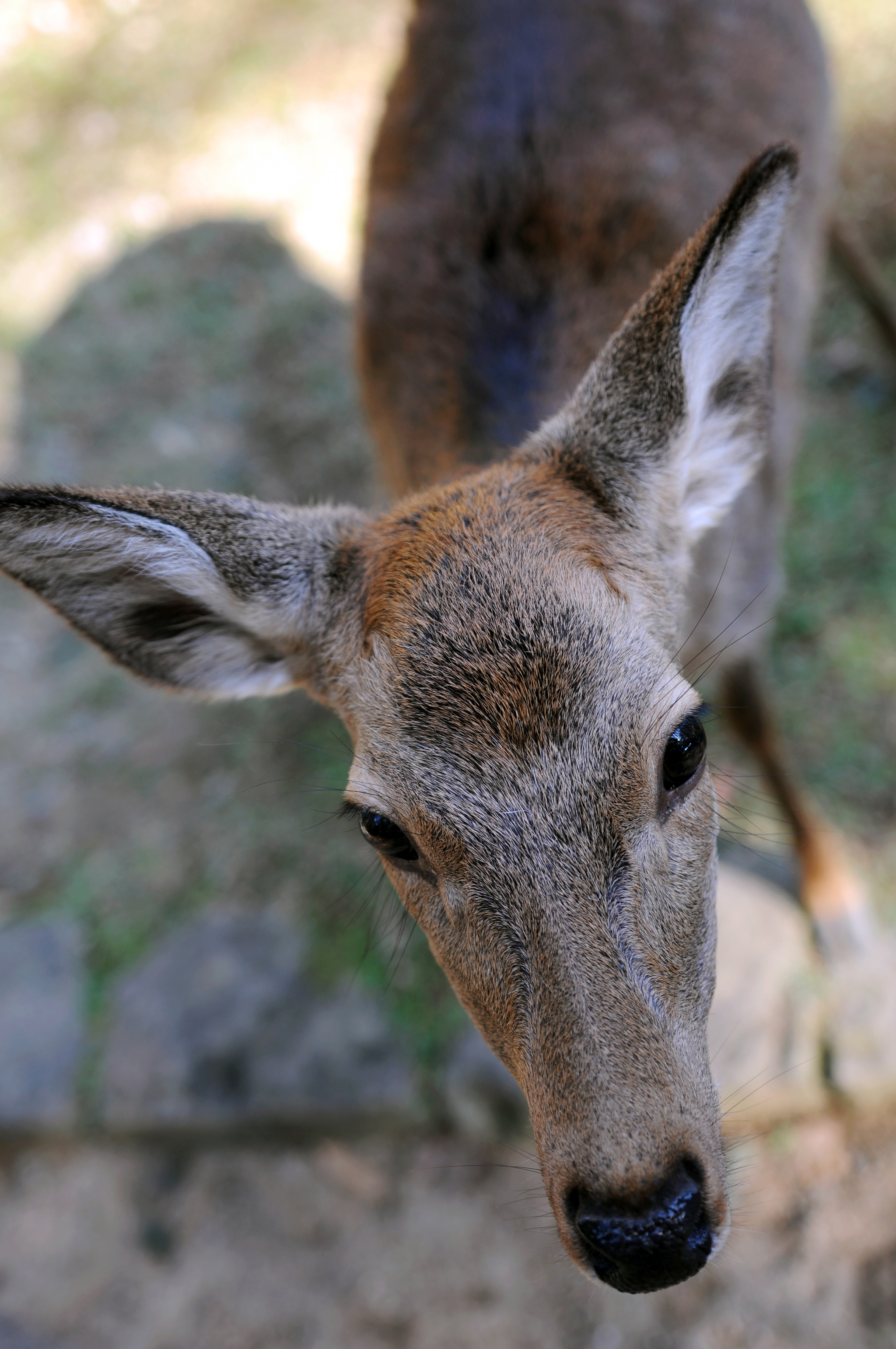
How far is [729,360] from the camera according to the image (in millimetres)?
2521

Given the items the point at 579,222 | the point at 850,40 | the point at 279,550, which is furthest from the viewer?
the point at 850,40

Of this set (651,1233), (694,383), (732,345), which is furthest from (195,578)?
(651,1233)

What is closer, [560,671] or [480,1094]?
[560,671]

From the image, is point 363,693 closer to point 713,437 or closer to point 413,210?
point 713,437

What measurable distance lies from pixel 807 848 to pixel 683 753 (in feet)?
6.96

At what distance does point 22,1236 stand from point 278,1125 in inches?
48.4

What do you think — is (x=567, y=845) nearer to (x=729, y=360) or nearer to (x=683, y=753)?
(x=683, y=753)

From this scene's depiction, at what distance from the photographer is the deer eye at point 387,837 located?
2.06 m

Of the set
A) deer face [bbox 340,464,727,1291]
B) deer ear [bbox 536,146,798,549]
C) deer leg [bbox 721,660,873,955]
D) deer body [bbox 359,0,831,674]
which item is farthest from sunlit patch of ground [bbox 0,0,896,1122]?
deer body [bbox 359,0,831,674]

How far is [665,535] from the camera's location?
2469 millimetres

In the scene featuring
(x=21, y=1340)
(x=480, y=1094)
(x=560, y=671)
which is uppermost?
(x=560, y=671)

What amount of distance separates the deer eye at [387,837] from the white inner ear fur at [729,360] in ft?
3.68

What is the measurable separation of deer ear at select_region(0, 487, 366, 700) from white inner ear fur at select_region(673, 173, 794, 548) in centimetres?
91

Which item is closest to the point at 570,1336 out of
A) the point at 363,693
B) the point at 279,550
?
the point at 363,693
